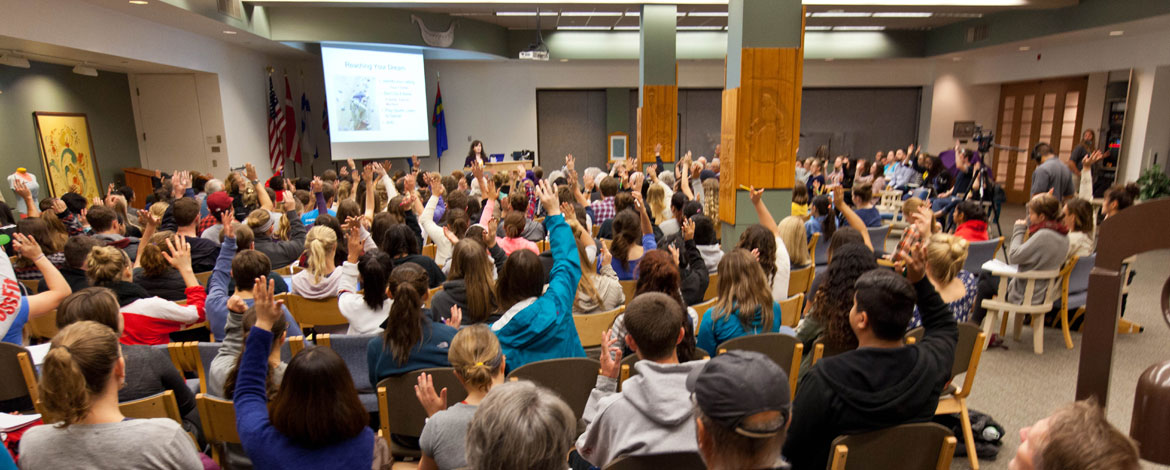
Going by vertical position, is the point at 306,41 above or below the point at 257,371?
above

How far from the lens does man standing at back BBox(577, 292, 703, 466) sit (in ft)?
6.01

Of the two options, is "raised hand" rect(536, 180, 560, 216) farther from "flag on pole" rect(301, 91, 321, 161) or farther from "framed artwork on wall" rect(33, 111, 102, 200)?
"flag on pole" rect(301, 91, 321, 161)

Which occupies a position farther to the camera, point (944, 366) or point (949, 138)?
point (949, 138)

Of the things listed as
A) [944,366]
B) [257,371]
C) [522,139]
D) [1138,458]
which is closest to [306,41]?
[522,139]

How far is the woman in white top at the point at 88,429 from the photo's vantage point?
1638 mm

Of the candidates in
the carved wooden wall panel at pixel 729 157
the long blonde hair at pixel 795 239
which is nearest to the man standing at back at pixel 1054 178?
the carved wooden wall panel at pixel 729 157

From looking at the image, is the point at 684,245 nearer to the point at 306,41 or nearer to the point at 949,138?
the point at 306,41

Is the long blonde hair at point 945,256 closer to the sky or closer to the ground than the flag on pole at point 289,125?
closer to the ground

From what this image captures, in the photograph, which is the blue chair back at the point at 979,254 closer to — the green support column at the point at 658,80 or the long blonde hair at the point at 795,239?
the long blonde hair at the point at 795,239

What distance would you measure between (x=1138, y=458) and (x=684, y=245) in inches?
120

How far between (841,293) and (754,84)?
12.0ft

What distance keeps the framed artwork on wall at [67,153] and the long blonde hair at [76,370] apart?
8337 mm

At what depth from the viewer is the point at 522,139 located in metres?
15.5

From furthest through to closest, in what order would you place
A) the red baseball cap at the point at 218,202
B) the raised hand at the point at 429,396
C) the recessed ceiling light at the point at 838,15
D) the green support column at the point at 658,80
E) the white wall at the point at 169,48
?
the recessed ceiling light at the point at 838,15
the green support column at the point at 658,80
the white wall at the point at 169,48
the red baseball cap at the point at 218,202
the raised hand at the point at 429,396
